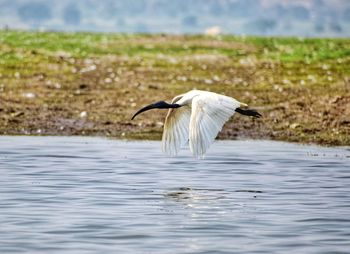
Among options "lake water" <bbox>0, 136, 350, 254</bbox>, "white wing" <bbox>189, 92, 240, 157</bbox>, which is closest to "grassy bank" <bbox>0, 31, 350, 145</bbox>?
"lake water" <bbox>0, 136, 350, 254</bbox>

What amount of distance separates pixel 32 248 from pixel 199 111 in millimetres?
3939

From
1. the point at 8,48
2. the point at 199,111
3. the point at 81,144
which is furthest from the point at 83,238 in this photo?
the point at 8,48

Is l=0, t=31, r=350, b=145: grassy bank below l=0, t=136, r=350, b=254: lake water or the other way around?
the other way around

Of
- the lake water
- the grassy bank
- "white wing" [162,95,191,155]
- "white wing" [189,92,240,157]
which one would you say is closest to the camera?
the lake water

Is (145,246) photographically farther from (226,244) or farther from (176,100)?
(176,100)

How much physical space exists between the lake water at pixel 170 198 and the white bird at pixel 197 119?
2.04ft

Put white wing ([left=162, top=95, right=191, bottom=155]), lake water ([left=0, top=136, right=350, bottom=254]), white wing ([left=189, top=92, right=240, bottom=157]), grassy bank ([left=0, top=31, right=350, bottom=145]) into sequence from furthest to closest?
grassy bank ([left=0, top=31, right=350, bottom=145]) → white wing ([left=162, top=95, right=191, bottom=155]) → white wing ([left=189, top=92, right=240, bottom=157]) → lake water ([left=0, top=136, right=350, bottom=254])

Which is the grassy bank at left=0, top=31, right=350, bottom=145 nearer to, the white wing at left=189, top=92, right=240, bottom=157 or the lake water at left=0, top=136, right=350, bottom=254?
the lake water at left=0, top=136, right=350, bottom=254

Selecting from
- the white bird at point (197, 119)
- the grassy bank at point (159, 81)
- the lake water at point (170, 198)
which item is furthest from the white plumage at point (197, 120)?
the grassy bank at point (159, 81)

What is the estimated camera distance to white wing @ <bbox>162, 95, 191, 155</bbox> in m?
14.7

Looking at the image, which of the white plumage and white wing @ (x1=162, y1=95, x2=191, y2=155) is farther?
white wing @ (x1=162, y1=95, x2=191, y2=155)

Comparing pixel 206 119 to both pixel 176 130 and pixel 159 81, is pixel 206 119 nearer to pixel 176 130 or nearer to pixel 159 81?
pixel 176 130

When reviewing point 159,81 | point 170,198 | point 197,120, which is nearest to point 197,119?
point 197,120

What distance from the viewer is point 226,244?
420 inches
